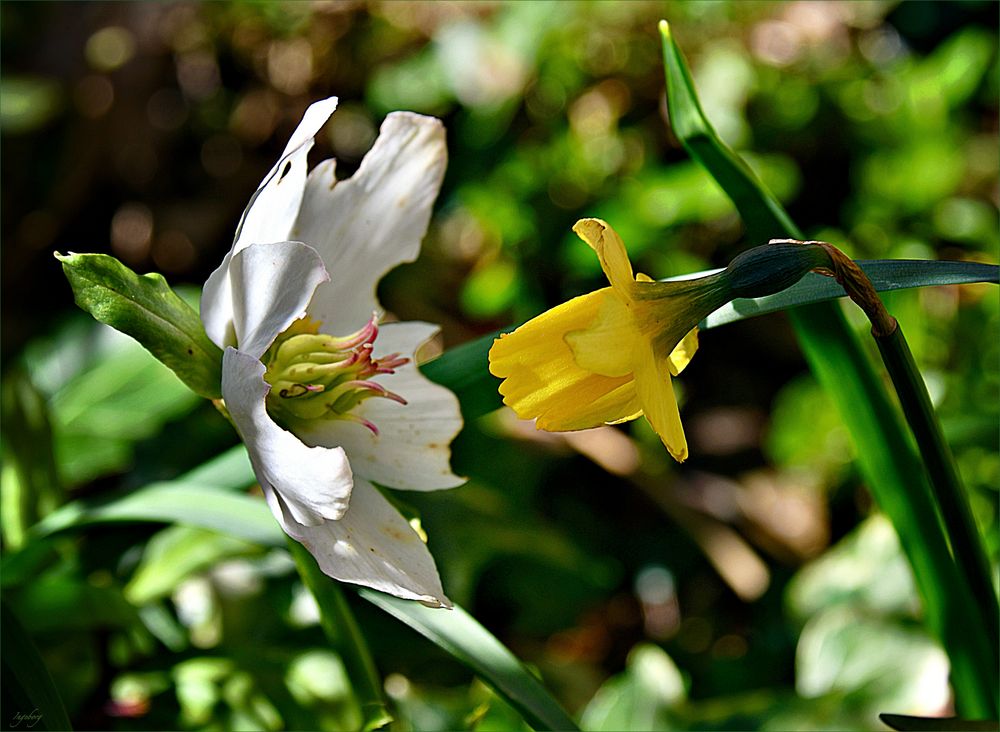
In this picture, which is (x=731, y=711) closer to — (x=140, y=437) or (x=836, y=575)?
(x=836, y=575)

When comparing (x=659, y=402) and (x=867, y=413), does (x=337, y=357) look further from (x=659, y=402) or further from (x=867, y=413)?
(x=867, y=413)

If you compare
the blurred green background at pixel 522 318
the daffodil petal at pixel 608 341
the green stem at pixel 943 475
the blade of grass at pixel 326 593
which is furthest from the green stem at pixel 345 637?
the green stem at pixel 943 475

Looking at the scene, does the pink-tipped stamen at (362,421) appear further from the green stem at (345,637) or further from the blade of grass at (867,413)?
the blade of grass at (867,413)

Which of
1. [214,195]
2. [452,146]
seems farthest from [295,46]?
[452,146]

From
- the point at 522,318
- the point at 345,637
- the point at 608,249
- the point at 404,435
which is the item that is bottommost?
the point at 522,318

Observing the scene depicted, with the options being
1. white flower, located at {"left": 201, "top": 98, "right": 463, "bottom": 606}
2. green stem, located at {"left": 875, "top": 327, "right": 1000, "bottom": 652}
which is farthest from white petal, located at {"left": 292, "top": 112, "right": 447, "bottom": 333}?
green stem, located at {"left": 875, "top": 327, "right": 1000, "bottom": 652}

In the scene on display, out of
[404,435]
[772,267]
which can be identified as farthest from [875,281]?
[404,435]
